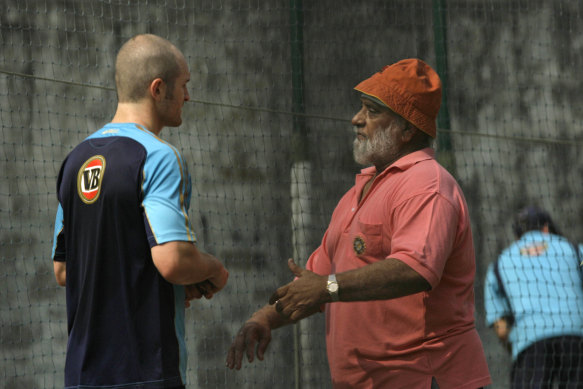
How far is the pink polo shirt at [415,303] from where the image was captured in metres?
2.51

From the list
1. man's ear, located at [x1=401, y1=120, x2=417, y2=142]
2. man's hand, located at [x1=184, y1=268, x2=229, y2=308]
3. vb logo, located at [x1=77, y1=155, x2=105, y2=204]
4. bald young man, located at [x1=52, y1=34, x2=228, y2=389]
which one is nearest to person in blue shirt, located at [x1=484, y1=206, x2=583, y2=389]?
man's ear, located at [x1=401, y1=120, x2=417, y2=142]

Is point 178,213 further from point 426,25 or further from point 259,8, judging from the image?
point 426,25

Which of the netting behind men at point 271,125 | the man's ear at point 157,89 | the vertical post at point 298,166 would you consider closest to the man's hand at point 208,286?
the man's ear at point 157,89

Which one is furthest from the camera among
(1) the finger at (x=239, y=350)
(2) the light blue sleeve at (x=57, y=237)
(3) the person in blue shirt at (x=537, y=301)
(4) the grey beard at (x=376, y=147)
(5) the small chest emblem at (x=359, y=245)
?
(3) the person in blue shirt at (x=537, y=301)

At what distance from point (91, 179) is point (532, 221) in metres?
3.92

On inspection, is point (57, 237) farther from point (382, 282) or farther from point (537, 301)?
point (537, 301)

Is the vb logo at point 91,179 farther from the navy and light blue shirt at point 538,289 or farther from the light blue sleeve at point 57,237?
the navy and light blue shirt at point 538,289

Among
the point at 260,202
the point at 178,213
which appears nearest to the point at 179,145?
the point at 260,202

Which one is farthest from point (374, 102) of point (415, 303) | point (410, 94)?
point (415, 303)

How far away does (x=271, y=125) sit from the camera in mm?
5527

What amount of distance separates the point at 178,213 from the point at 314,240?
330cm

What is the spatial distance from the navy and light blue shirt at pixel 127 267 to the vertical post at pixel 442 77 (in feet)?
12.1

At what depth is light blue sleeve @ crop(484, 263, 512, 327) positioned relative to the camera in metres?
5.50

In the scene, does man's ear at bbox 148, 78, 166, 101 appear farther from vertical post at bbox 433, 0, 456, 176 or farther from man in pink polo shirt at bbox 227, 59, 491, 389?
vertical post at bbox 433, 0, 456, 176
